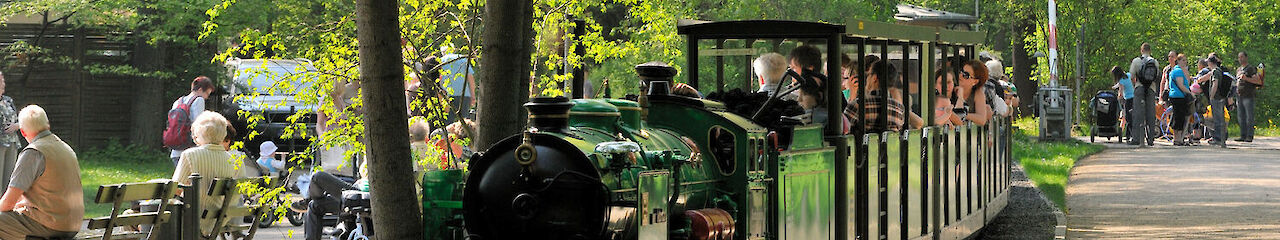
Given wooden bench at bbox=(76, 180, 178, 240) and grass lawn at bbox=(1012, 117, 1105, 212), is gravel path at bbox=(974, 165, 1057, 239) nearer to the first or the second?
grass lawn at bbox=(1012, 117, 1105, 212)

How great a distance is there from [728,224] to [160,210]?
14.1 ft

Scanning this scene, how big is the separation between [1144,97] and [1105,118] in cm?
175

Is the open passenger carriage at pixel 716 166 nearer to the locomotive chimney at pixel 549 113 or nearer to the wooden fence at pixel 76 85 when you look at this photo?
the locomotive chimney at pixel 549 113

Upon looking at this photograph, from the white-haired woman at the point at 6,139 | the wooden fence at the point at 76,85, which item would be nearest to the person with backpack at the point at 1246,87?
the wooden fence at the point at 76,85

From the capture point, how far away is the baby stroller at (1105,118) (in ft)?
96.5

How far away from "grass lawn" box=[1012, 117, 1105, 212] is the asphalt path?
0.52 ft

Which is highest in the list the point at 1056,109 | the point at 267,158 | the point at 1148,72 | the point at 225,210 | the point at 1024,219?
the point at 1148,72

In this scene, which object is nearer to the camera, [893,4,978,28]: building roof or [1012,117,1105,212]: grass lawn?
[1012,117,1105,212]: grass lawn

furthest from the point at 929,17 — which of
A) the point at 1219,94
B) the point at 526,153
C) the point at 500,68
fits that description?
the point at 526,153

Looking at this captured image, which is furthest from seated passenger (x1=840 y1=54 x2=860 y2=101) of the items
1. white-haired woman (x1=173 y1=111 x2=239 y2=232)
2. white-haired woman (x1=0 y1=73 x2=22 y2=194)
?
white-haired woman (x1=0 y1=73 x2=22 y2=194)

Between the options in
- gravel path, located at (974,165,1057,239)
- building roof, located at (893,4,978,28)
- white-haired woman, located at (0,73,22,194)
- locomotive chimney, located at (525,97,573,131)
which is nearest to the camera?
locomotive chimney, located at (525,97,573,131)

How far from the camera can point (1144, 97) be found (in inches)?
1109

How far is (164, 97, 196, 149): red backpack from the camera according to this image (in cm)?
1839

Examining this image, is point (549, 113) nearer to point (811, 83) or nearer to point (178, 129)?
point (811, 83)
